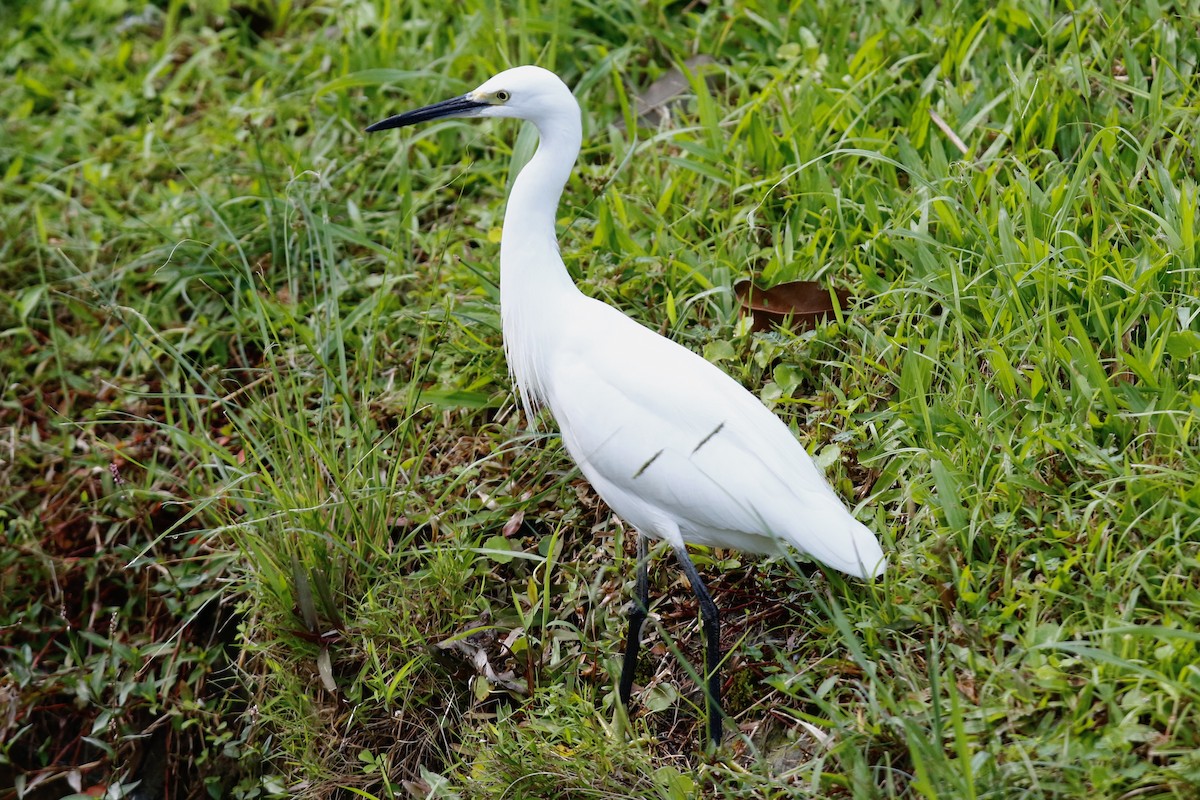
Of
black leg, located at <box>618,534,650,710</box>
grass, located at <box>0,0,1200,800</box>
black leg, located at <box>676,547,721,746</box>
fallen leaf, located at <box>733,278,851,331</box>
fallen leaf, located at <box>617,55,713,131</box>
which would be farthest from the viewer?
Result: fallen leaf, located at <box>617,55,713,131</box>

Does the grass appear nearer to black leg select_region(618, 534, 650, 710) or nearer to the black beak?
black leg select_region(618, 534, 650, 710)

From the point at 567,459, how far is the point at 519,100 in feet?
3.40

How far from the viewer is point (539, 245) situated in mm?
2814

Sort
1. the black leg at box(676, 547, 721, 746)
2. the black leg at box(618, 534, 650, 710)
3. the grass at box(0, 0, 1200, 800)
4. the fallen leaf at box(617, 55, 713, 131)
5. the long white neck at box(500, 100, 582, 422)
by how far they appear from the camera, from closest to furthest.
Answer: the grass at box(0, 0, 1200, 800), the black leg at box(676, 547, 721, 746), the black leg at box(618, 534, 650, 710), the long white neck at box(500, 100, 582, 422), the fallen leaf at box(617, 55, 713, 131)

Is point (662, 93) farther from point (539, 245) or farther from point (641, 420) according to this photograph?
point (641, 420)

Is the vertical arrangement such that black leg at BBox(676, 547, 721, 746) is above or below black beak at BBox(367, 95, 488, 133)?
below

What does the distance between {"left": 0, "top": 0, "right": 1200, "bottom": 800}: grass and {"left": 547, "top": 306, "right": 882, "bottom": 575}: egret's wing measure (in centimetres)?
24

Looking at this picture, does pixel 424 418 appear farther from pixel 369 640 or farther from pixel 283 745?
pixel 283 745

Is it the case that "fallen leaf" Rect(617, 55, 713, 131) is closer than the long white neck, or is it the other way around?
the long white neck

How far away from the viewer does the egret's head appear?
274 centimetres

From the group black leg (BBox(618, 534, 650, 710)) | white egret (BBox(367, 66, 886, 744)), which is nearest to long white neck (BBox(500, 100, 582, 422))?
white egret (BBox(367, 66, 886, 744))

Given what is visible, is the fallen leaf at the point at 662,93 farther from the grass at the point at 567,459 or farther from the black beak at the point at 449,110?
the black beak at the point at 449,110

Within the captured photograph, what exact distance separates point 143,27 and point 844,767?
181 inches

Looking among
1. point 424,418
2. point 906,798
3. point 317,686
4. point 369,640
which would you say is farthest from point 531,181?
point 906,798
